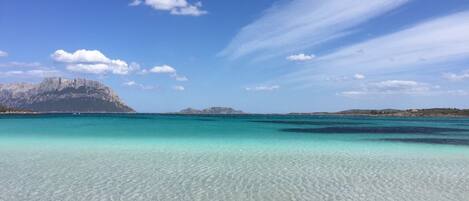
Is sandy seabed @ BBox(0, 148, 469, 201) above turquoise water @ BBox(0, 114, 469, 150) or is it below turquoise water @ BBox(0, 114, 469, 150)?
below

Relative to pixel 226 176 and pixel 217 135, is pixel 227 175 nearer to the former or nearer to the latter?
pixel 226 176

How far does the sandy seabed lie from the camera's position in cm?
1252

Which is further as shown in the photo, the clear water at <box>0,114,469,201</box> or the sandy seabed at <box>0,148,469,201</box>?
the clear water at <box>0,114,469,201</box>

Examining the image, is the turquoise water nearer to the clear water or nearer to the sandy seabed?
the clear water

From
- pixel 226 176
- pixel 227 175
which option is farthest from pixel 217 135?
pixel 226 176

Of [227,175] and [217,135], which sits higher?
[217,135]

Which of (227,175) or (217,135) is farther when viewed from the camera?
(217,135)

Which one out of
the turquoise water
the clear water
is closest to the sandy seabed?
the clear water

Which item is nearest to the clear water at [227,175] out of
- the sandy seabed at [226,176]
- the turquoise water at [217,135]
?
the sandy seabed at [226,176]

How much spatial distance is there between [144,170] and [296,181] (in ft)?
18.5

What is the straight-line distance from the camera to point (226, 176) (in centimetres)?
1537

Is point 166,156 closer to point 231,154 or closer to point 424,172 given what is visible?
point 231,154

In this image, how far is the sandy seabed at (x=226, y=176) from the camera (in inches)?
493

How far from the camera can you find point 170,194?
12.5m
